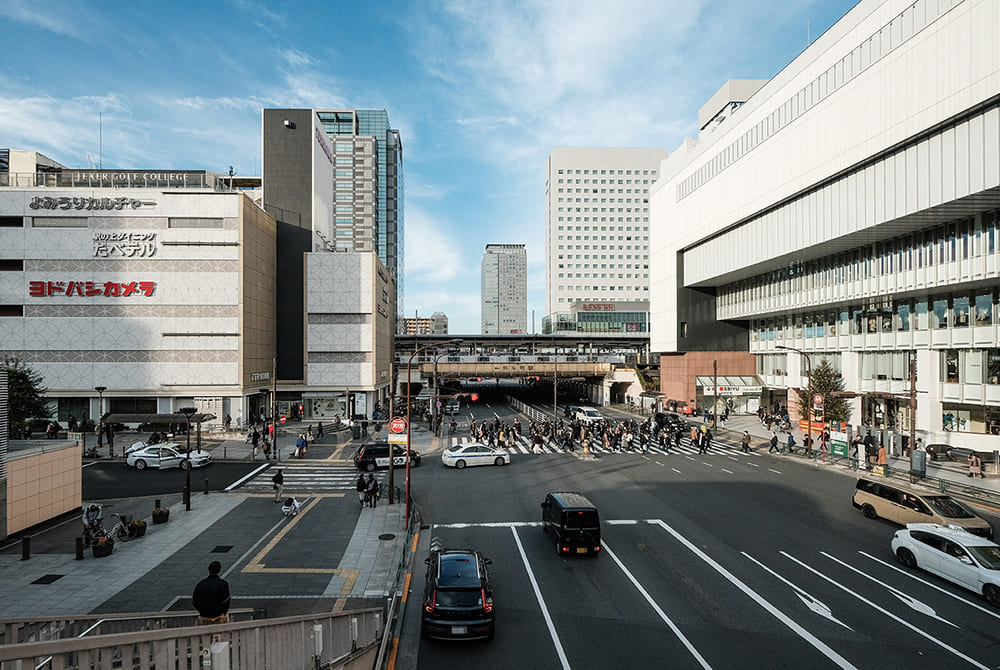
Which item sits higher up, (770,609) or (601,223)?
(601,223)

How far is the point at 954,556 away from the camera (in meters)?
14.1

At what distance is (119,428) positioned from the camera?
44031mm

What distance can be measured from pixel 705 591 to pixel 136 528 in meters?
19.0

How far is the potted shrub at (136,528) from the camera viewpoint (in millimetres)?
18188

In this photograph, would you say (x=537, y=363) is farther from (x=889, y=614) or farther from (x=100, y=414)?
(x=889, y=614)

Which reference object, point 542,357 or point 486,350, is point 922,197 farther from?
point 486,350

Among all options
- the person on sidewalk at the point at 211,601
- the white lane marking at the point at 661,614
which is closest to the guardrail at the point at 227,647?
the person on sidewalk at the point at 211,601

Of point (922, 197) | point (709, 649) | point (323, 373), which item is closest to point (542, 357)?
point (323, 373)

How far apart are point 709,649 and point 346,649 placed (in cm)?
747

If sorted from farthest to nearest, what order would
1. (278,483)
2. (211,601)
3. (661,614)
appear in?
(278,483) < (661,614) < (211,601)

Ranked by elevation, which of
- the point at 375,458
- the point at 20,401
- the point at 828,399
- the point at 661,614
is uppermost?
the point at 20,401

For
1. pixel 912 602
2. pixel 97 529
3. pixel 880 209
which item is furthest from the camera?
pixel 880 209

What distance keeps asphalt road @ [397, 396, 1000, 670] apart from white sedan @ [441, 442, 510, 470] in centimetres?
624

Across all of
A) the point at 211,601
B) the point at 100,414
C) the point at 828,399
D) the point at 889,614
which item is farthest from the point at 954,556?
the point at 100,414
